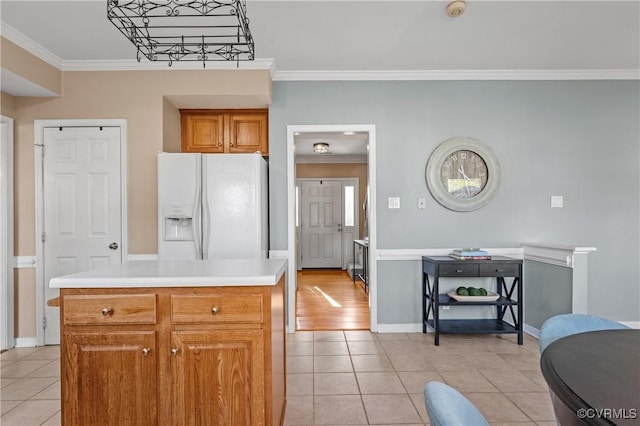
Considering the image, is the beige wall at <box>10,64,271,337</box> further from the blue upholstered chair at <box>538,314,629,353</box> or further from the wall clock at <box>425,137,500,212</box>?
the blue upholstered chair at <box>538,314,629,353</box>

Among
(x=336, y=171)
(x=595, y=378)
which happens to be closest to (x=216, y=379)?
(x=595, y=378)

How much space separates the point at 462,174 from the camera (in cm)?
368

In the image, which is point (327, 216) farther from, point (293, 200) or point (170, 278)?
point (170, 278)

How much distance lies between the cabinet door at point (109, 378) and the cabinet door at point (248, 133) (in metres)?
2.65

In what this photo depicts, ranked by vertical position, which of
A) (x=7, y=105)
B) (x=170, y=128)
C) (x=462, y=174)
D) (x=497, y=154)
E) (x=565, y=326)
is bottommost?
(x=565, y=326)

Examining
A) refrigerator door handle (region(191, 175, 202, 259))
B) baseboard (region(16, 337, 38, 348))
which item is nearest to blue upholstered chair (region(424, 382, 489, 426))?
refrigerator door handle (region(191, 175, 202, 259))

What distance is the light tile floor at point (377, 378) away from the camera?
7.12ft

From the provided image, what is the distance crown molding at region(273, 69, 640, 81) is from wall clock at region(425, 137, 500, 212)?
2.17 ft

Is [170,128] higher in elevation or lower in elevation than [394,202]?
higher

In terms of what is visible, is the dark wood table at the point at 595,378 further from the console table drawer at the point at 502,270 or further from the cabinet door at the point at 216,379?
the console table drawer at the point at 502,270

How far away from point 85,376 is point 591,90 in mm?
4806

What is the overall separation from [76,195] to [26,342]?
1.46 m

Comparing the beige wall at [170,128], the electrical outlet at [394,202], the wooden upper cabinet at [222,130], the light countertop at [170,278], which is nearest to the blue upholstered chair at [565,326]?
the light countertop at [170,278]

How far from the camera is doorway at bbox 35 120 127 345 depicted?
11.1 feet
